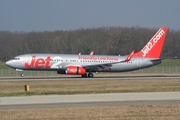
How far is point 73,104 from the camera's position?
23.1 metres

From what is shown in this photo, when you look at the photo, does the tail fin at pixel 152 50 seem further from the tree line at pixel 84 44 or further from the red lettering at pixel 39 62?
the tree line at pixel 84 44

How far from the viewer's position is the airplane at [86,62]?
5438cm

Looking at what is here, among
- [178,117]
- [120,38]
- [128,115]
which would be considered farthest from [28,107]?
[120,38]

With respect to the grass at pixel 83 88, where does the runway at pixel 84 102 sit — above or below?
below

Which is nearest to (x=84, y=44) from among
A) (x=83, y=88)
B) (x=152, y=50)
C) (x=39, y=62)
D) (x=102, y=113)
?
(x=152, y=50)

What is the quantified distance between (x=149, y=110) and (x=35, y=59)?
116 ft

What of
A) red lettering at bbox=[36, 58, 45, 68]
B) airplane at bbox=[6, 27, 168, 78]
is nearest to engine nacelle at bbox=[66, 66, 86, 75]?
airplane at bbox=[6, 27, 168, 78]

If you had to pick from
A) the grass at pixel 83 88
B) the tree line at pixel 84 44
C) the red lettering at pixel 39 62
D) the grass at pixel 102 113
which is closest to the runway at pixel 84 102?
A: the grass at pixel 102 113

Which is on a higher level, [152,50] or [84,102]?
[152,50]

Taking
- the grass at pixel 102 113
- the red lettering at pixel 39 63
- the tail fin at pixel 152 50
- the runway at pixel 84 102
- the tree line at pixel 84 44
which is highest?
the tree line at pixel 84 44

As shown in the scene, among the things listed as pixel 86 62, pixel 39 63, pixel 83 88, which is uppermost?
pixel 86 62

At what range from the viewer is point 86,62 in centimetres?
5638

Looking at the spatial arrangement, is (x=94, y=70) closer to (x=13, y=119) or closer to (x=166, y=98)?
(x=166, y=98)

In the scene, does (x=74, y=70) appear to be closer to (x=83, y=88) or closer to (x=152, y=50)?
(x=152, y=50)
